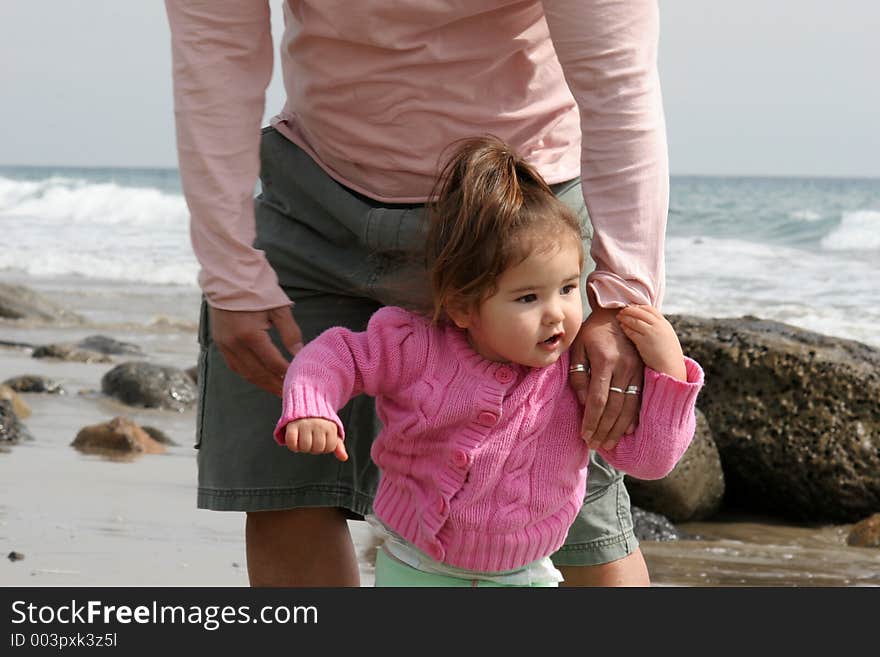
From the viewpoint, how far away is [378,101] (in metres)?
2.45

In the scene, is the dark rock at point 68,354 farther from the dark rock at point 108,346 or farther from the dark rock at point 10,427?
the dark rock at point 10,427

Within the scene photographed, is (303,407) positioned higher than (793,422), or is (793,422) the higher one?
(303,407)

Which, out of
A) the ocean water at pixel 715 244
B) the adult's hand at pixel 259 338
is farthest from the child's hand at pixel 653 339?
the ocean water at pixel 715 244

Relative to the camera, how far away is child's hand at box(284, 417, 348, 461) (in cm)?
207

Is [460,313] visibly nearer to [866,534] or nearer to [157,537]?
[157,537]

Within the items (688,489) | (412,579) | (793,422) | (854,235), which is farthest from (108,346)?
(854,235)

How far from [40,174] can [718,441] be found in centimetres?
4358

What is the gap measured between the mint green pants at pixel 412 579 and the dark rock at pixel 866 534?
3420 mm

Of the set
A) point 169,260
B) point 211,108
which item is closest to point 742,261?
point 169,260

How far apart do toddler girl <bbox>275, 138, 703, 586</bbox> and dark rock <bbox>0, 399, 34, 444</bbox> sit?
4.16m

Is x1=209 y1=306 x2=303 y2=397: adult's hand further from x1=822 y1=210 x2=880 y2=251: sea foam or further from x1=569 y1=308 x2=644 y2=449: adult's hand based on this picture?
x1=822 y1=210 x2=880 y2=251: sea foam

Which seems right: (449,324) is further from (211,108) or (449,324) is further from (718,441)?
(718,441)

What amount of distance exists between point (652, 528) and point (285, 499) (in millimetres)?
3108

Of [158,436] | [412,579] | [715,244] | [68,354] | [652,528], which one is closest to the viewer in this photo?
[412,579]
